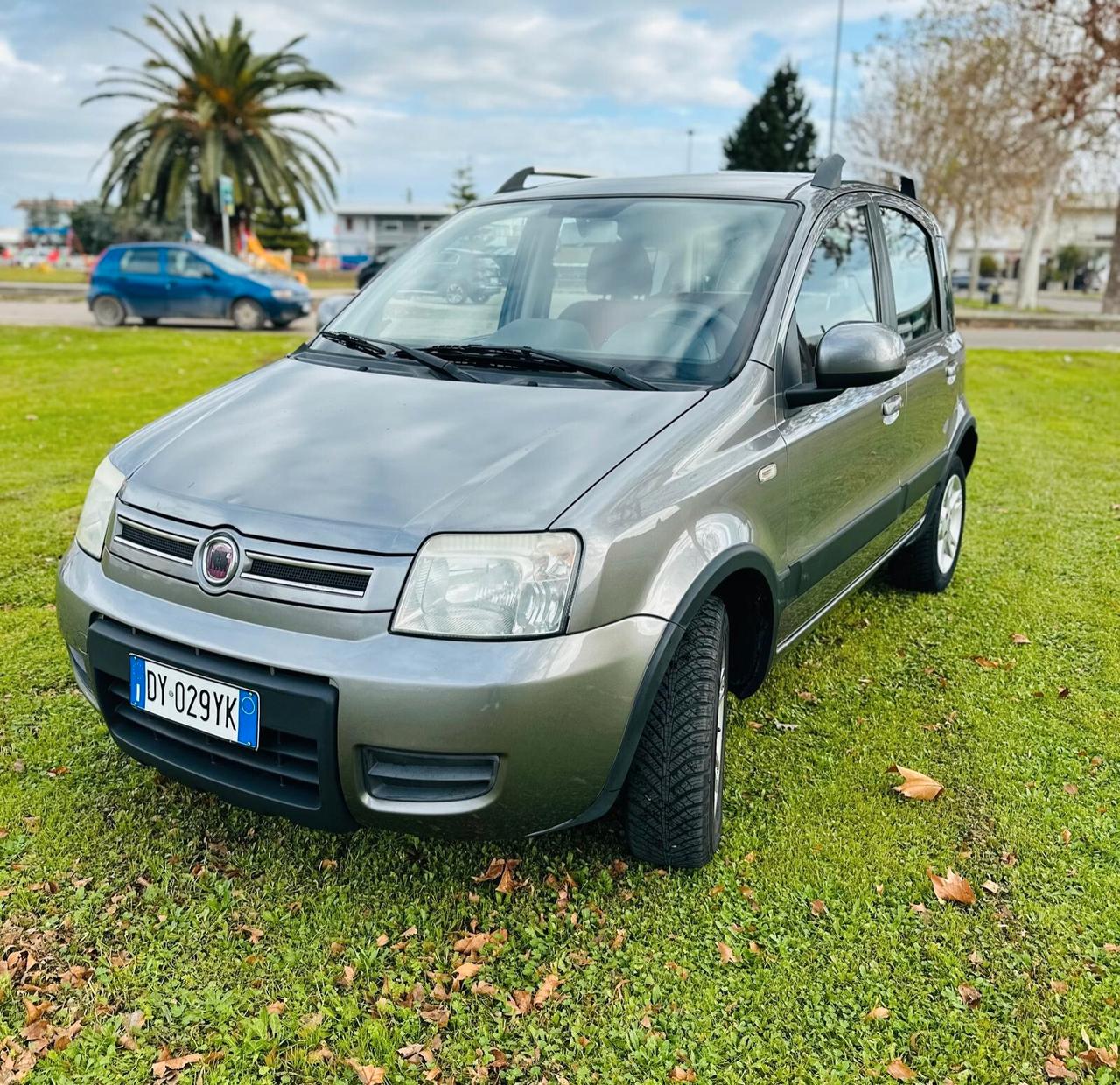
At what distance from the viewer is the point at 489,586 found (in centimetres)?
215

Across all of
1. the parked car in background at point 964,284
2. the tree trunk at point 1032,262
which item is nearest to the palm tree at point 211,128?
the tree trunk at point 1032,262

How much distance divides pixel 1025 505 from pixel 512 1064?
5537mm

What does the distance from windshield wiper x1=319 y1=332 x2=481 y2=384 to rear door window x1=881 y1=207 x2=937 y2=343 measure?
1949mm

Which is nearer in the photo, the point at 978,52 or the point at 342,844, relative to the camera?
the point at 342,844

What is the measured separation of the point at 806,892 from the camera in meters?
2.63

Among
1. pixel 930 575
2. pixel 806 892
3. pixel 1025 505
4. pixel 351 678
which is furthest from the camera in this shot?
pixel 1025 505

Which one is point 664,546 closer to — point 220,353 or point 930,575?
point 930,575

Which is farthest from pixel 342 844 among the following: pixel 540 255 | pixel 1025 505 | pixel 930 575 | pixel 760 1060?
pixel 1025 505

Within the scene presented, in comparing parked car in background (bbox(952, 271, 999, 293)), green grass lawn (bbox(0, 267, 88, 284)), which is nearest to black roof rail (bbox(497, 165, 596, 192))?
green grass lawn (bbox(0, 267, 88, 284))

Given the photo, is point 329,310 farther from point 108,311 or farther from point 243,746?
point 108,311

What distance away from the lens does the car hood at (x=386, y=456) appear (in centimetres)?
223

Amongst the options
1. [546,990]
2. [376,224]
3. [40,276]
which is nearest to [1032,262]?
[546,990]

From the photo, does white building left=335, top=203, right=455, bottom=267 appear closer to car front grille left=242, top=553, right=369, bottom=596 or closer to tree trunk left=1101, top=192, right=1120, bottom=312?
tree trunk left=1101, top=192, right=1120, bottom=312

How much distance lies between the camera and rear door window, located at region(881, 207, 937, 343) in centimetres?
399
